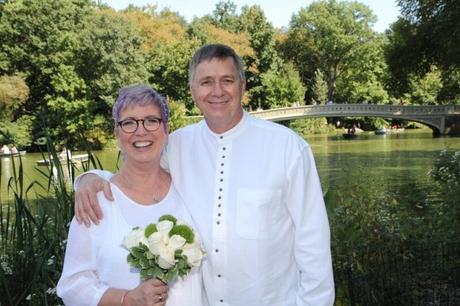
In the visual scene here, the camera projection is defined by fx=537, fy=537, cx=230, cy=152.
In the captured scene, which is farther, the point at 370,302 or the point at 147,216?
the point at 370,302

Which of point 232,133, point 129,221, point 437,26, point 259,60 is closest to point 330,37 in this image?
point 259,60

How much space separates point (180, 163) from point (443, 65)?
56.7 ft

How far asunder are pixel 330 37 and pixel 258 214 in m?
53.3

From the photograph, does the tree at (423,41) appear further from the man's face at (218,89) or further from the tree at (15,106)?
the tree at (15,106)

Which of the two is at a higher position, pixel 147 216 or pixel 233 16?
pixel 233 16

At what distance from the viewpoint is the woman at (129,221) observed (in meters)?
1.87

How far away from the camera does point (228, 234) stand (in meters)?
2.06

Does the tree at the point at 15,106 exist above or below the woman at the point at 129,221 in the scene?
above

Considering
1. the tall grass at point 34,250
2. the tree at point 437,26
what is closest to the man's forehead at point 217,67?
the tall grass at point 34,250

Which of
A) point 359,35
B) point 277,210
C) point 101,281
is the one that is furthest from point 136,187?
point 359,35

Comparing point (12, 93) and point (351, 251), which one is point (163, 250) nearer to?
point (351, 251)

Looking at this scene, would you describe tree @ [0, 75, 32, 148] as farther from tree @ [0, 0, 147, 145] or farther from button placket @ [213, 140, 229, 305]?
button placket @ [213, 140, 229, 305]

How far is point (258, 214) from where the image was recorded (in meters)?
2.02

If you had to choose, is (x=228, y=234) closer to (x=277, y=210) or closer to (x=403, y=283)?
(x=277, y=210)
